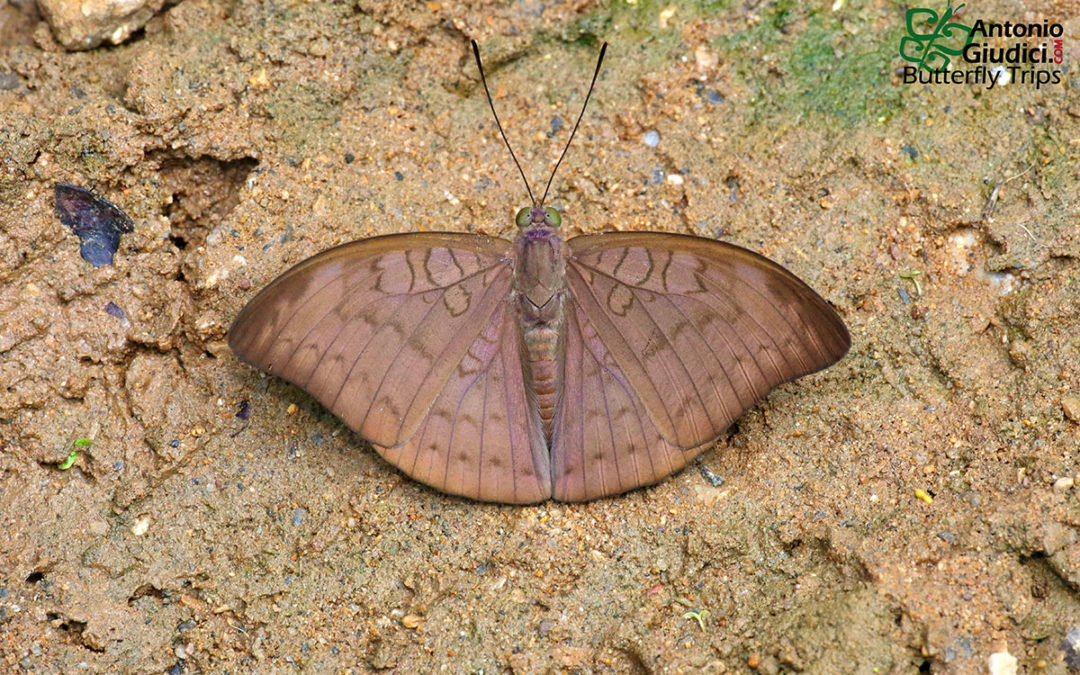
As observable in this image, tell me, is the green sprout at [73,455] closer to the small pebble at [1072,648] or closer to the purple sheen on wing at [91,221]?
the purple sheen on wing at [91,221]

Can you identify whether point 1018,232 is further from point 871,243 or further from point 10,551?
point 10,551

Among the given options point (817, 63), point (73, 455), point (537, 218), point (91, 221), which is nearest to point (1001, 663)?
point (537, 218)

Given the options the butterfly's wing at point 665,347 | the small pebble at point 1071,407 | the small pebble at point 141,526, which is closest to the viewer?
the butterfly's wing at point 665,347

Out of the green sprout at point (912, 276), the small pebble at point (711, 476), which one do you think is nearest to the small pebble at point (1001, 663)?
the small pebble at point (711, 476)

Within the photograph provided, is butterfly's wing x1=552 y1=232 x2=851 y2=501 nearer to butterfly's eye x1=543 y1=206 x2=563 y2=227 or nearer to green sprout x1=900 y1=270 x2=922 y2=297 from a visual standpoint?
butterfly's eye x1=543 y1=206 x2=563 y2=227

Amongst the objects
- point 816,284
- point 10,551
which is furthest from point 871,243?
point 10,551

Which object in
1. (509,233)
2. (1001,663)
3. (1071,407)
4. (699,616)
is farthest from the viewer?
(509,233)

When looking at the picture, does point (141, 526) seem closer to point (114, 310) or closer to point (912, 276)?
point (114, 310)
